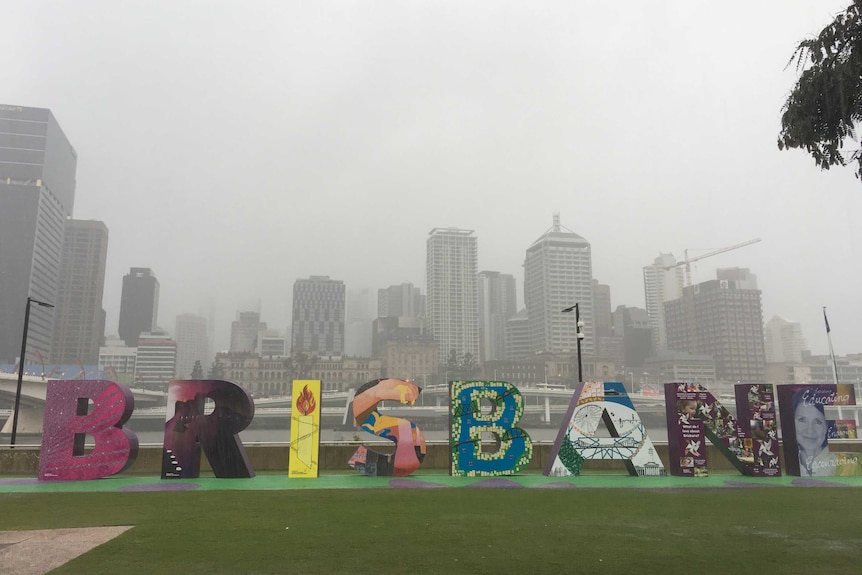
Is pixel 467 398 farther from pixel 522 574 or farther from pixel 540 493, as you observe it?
pixel 522 574

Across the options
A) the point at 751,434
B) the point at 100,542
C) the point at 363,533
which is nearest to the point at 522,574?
the point at 363,533

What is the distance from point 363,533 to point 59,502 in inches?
314

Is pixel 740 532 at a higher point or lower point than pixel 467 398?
lower

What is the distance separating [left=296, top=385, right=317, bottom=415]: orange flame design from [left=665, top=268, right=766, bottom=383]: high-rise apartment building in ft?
578

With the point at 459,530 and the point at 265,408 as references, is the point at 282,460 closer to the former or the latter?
the point at 459,530

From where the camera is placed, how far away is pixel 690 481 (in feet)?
60.3

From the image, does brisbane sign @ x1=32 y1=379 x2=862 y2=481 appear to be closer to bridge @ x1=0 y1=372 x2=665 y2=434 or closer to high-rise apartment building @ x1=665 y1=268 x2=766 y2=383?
bridge @ x1=0 y1=372 x2=665 y2=434

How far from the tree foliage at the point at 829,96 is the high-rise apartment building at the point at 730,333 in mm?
179020

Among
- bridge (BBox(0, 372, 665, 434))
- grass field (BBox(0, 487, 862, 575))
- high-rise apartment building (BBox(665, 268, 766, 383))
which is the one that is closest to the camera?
grass field (BBox(0, 487, 862, 575))

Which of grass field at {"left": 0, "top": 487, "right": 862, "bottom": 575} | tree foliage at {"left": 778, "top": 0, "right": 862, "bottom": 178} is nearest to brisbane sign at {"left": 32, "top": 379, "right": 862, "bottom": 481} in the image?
grass field at {"left": 0, "top": 487, "right": 862, "bottom": 575}

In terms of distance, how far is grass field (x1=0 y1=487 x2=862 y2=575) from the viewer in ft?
27.3

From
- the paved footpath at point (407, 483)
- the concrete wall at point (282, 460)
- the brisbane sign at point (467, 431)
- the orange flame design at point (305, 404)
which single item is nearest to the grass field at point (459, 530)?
the paved footpath at point (407, 483)

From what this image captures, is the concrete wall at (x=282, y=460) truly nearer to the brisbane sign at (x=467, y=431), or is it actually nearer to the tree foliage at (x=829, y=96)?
the brisbane sign at (x=467, y=431)

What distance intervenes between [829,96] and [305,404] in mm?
15286
